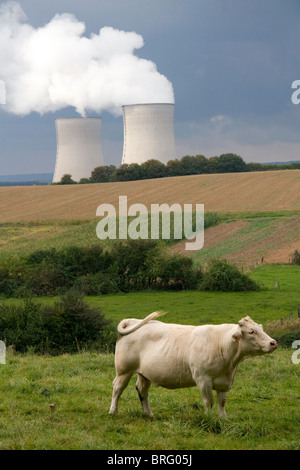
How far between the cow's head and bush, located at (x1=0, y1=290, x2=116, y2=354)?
11.6m

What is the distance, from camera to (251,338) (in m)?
8.28

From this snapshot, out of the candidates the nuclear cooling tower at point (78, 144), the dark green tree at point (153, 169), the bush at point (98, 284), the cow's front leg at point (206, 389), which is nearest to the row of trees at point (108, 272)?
the bush at point (98, 284)

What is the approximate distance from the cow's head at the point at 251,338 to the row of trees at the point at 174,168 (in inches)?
3580

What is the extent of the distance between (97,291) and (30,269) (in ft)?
17.9

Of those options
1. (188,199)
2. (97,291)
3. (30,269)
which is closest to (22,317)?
(97,291)

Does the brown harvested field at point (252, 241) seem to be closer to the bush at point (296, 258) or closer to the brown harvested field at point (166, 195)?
the bush at point (296, 258)

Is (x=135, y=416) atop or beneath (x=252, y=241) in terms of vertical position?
beneath

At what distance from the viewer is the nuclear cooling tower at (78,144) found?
87938 mm

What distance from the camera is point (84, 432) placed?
802 centimetres

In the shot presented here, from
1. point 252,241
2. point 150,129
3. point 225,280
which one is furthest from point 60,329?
point 150,129

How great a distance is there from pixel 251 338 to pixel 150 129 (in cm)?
7881

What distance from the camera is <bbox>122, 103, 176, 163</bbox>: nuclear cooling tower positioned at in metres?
83.2

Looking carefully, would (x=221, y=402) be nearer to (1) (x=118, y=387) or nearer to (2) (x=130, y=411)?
(2) (x=130, y=411)

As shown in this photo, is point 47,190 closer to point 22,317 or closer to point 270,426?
point 22,317
